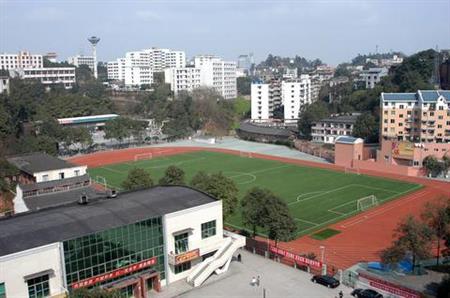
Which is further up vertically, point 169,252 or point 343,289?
point 169,252

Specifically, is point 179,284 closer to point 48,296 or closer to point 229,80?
point 48,296

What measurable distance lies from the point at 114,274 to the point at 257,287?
635cm

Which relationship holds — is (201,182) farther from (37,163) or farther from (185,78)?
(185,78)

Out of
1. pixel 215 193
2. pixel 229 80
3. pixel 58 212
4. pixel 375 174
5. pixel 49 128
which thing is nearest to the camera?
pixel 58 212

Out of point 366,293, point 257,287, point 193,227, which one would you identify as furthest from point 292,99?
point 366,293

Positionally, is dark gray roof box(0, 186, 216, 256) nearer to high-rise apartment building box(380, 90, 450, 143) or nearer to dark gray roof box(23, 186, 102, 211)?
dark gray roof box(23, 186, 102, 211)

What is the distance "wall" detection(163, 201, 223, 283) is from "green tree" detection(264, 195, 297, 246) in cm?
340

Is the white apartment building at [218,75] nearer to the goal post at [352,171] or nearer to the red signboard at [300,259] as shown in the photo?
the goal post at [352,171]

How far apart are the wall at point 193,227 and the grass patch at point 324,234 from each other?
8733 mm

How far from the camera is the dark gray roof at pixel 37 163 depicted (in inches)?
1592

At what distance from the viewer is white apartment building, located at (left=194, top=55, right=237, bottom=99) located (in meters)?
108

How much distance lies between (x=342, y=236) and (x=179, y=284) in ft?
41.3

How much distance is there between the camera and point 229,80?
380ft

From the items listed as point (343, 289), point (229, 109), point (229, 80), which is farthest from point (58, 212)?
point (229, 80)
